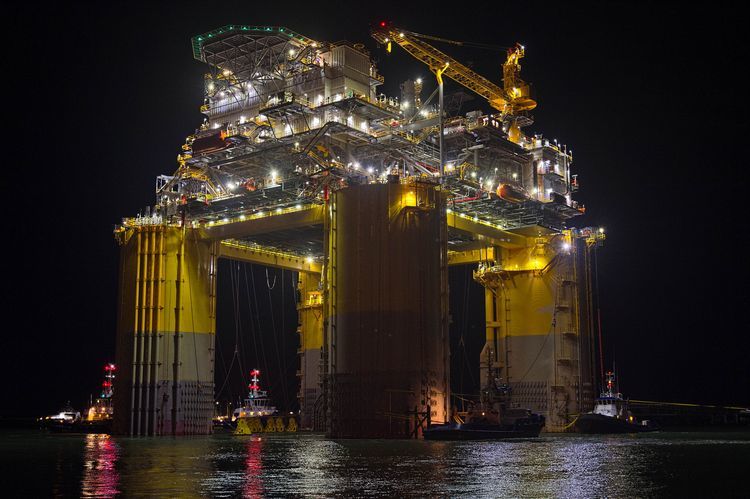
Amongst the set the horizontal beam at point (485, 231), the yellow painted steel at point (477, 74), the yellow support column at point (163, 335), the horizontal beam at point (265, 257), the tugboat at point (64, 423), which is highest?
the yellow painted steel at point (477, 74)

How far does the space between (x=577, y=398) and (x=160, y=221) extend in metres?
26.9

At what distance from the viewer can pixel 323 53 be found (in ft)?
164

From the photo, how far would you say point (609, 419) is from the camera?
5619 centimetres

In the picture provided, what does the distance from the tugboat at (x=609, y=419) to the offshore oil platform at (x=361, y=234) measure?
3.00 ft

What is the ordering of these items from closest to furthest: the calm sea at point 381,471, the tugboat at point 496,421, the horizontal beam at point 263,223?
1. the calm sea at point 381,471
2. the tugboat at point 496,421
3. the horizontal beam at point 263,223

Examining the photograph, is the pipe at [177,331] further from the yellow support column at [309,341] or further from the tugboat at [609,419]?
the tugboat at [609,419]

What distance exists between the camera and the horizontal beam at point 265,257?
2199 inches

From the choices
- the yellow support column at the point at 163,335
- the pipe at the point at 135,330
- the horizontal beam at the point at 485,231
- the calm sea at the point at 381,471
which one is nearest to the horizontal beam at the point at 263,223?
the yellow support column at the point at 163,335

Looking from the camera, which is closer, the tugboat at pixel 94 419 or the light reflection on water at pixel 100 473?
the light reflection on water at pixel 100 473

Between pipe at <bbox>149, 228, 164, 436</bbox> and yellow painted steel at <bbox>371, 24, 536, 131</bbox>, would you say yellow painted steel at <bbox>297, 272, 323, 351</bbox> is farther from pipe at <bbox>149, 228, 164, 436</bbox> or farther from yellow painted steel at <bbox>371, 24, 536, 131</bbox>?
yellow painted steel at <bbox>371, 24, 536, 131</bbox>

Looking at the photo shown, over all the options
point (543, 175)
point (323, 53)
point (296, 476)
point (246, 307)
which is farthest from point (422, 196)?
point (246, 307)

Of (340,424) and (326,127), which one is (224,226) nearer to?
(326,127)

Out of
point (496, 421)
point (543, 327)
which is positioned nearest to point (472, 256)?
point (543, 327)

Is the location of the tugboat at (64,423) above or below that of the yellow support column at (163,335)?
below
